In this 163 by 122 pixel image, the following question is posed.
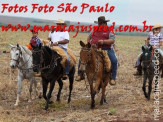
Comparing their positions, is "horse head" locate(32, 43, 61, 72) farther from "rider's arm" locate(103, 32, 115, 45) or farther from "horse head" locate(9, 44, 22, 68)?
"rider's arm" locate(103, 32, 115, 45)

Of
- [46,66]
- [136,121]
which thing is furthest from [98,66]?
[136,121]

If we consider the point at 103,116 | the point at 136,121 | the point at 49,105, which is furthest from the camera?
the point at 49,105

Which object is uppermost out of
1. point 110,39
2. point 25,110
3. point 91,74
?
point 110,39

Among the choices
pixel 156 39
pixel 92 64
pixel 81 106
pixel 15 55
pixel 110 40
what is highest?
pixel 156 39

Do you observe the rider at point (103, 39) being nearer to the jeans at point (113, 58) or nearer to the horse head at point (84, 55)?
the jeans at point (113, 58)

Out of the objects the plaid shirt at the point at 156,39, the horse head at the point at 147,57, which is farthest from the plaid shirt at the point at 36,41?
the plaid shirt at the point at 156,39

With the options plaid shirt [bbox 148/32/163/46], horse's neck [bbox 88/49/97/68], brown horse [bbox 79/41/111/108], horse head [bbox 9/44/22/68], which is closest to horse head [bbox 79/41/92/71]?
brown horse [bbox 79/41/111/108]

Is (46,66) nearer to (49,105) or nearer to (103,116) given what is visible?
(49,105)

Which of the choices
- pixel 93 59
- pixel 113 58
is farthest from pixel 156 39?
pixel 93 59

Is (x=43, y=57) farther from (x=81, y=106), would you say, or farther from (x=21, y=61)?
(x=81, y=106)

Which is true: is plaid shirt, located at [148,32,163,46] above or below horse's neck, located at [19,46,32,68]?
above

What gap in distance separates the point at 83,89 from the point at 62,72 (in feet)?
10.7

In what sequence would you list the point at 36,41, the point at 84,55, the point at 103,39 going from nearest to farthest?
the point at 84,55 → the point at 103,39 → the point at 36,41

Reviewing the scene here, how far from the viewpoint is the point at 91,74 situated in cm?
945
